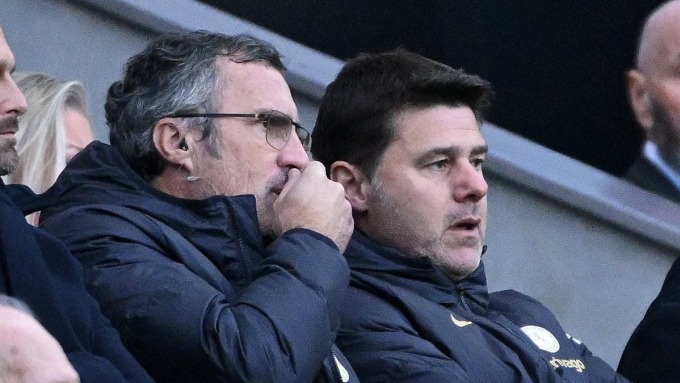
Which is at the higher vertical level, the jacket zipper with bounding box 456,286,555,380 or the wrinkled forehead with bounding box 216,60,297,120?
the wrinkled forehead with bounding box 216,60,297,120

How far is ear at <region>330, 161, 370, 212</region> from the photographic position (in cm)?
428

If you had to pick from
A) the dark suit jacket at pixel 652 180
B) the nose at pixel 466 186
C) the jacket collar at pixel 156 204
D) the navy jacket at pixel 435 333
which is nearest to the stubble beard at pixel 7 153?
the jacket collar at pixel 156 204

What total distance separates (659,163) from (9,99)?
8.35ft

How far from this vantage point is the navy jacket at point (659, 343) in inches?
165

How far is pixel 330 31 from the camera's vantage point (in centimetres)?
668

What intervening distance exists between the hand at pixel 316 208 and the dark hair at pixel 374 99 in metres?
0.44

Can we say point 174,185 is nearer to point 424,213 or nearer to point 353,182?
point 353,182

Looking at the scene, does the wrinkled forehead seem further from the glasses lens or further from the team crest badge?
the team crest badge

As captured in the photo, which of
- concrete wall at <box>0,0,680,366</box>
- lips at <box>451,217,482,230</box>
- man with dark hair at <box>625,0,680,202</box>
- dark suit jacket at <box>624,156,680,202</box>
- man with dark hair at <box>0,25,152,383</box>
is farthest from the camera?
concrete wall at <box>0,0,680,366</box>

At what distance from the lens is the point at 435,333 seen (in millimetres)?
3896

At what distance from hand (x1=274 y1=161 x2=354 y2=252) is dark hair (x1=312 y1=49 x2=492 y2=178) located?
17.2 inches

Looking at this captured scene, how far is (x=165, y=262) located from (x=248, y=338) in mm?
285

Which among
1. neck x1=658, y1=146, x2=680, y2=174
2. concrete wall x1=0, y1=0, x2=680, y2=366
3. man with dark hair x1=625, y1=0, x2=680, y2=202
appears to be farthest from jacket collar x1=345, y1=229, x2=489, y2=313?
concrete wall x1=0, y1=0, x2=680, y2=366

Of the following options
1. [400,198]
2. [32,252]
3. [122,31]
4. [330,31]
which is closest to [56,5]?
[122,31]
